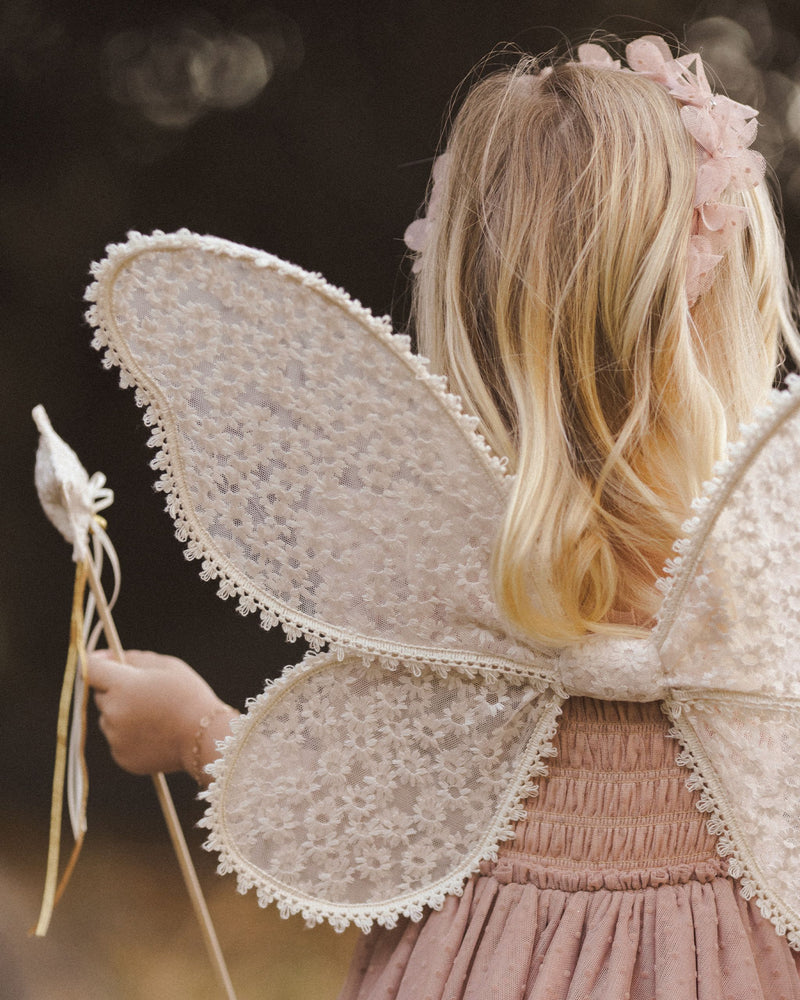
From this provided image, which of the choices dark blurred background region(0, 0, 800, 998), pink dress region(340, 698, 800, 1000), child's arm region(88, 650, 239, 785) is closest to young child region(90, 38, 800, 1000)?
pink dress region(340, 698, 800, 1000)

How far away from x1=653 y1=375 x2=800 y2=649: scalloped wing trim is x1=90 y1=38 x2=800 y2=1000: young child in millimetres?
39

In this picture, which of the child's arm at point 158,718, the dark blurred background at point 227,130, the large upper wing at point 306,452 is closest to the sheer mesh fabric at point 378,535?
the large upper wing at point 306,452

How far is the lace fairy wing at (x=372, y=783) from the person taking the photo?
470 millimetres

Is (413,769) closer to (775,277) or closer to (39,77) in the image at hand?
(775,277)

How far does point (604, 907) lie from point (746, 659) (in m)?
0.12

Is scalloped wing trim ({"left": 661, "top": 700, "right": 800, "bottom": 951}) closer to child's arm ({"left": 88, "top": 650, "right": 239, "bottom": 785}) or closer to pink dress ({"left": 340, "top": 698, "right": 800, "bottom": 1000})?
pink dress ({"left": 340, "top": 698, "right": 800, "bottom": 1000})

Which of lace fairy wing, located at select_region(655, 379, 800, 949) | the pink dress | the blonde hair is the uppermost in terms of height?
the blonde hair

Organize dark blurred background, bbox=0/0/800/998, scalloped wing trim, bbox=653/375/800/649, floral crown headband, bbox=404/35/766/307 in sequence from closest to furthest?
scalloped wing trim, bbox=653/375/800/649 < floral crown headband, bbox=404/35/766/307 < dark blurred background, bbox=0/0/800/998

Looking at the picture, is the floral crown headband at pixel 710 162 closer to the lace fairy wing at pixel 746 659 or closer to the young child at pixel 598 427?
the young child at pixel 598 427

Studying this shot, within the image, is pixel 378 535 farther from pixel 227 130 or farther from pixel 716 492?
pixel 227 130

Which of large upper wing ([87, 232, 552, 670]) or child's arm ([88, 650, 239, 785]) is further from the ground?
large upper wing ([87, 232, 552, 670])

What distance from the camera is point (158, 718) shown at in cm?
60

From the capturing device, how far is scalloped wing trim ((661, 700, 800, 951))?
44 centimetres

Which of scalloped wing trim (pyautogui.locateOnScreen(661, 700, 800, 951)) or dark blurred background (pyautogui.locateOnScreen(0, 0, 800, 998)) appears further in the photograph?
dark blurred background (pyautogui.locateOnScreen(0, 0, 800, 998))
